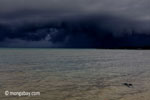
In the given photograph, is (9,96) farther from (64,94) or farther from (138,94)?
(138,94)

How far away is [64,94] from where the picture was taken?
1423 centimetres

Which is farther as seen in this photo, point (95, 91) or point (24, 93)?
point (95, 91)

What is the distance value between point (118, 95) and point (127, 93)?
1.41m

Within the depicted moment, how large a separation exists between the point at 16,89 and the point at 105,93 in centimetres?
944

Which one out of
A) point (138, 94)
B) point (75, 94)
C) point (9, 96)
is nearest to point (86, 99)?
point (75, 94)

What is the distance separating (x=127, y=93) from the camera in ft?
49.8

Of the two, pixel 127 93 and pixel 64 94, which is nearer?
pixel 64 94

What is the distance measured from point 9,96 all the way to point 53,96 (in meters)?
4.01

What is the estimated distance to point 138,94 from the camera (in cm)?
1484

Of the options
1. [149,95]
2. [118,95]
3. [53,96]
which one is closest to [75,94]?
[53,96]

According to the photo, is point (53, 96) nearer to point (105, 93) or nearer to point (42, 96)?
A: point (42, 96)

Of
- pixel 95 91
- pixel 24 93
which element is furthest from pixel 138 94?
pixel 24 93

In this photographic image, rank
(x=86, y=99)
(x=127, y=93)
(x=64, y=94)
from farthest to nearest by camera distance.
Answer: (x=127, y=93)
(x=64, y=94)
(x=86, y=99)

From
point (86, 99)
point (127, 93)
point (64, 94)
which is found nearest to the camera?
point (86, 99)
